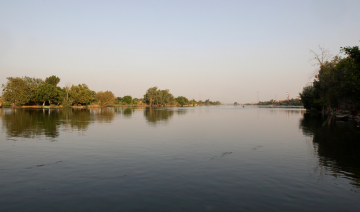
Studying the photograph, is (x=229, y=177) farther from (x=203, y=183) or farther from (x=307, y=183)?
(x=307, y=183)

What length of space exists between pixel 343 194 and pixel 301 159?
542cm

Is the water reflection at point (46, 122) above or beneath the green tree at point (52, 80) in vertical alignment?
beneath

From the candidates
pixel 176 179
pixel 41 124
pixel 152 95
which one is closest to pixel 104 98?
pixel 152 95

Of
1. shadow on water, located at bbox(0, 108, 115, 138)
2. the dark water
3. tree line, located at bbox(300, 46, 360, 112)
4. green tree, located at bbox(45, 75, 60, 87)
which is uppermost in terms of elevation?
green tree, located at bbox(45, 75, 60, 87)

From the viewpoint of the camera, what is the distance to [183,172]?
34.4 feet

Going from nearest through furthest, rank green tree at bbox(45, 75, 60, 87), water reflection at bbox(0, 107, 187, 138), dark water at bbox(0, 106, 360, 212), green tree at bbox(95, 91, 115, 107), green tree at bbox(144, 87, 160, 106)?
dark water at bbox(0, 106, 360, 212), water reflection at bbox(0, 107, 187, 138), green tree at bbox(45, 75, 60, 87), green tree at bbox(95, 91, 115, 107), green tree at bbox(144, 87, 160, 106)

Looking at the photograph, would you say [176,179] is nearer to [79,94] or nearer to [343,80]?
[343,80]

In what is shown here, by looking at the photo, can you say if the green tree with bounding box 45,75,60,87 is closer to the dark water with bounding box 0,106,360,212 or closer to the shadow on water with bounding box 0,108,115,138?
the shadow on water with bounding box 0,108,115,138

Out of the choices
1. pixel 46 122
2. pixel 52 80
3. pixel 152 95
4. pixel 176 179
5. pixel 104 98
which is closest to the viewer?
pixel 176 179

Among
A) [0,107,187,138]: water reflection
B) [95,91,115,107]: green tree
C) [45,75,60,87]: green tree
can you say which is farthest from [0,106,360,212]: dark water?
[95,91,115,107]: green tree

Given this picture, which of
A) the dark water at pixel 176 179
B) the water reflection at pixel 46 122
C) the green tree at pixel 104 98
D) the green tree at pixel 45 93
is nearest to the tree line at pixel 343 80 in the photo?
the dark water at pixel 176 179

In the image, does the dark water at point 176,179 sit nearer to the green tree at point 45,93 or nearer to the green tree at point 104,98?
the green tree at point 45,93

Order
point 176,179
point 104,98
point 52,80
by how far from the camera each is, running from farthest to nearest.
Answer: point 104,98
point 52,80
point 176,179

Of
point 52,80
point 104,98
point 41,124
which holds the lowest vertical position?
point 41,124
